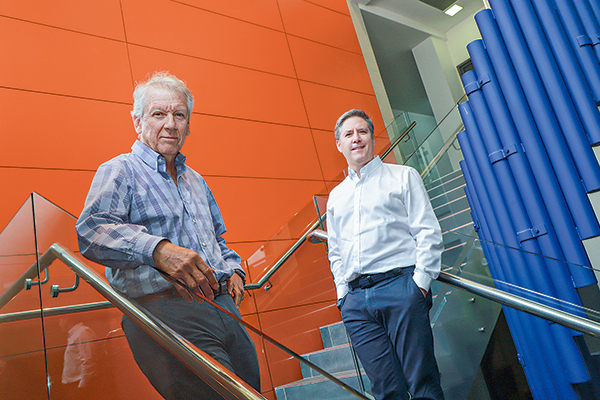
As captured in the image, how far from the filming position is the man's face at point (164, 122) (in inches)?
62.4

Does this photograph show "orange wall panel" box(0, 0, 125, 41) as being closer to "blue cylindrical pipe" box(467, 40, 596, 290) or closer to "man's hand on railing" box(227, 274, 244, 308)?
"blue cylindrical pipe" box(467, 40, 596, 290)

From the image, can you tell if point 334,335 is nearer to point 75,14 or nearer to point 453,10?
point 75,14

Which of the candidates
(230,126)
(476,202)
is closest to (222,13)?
(230,126)

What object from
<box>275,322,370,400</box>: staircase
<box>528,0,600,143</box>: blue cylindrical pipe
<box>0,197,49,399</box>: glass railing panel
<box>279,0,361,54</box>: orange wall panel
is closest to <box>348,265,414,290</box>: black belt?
<box>275,322,370,400</box>: staircase

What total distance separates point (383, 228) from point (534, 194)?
4.36 ft

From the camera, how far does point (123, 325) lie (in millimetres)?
1129

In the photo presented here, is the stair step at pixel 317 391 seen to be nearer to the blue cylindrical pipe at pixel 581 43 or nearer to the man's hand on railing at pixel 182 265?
the man's hand on railing at pixel 182 265

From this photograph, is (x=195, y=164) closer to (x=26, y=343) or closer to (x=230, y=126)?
(x=230, y=126)

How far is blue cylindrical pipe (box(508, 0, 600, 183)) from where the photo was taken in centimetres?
256

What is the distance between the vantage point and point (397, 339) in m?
1.75

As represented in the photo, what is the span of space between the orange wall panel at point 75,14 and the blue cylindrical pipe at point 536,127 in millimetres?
3208

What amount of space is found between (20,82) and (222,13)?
7.70 ft

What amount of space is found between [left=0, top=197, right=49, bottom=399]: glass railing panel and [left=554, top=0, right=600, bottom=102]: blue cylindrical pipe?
2883mm

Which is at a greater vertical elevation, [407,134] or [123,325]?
[407,134]
